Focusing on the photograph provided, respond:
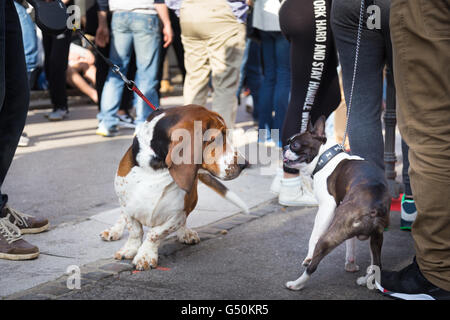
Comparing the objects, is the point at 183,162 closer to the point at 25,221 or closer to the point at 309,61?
the point at 25,221

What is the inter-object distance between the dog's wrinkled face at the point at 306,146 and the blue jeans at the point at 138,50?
3765mm

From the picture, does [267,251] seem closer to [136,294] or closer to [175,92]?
[136,294]

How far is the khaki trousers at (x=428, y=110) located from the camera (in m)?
2.58

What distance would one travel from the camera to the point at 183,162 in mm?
3016

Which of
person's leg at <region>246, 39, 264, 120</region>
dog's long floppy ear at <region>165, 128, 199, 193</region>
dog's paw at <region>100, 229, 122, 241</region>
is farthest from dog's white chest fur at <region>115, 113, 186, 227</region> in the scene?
person's leg at <region>246, 39, 264, 120</region>

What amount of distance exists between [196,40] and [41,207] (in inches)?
81.3

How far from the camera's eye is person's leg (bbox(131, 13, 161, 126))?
677 cm

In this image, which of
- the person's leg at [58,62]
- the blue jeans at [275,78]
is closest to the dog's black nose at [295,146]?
the blue jeans at [275,78]

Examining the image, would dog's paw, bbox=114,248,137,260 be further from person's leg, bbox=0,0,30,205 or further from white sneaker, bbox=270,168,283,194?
white sneaker, bbox=270,168,283,194

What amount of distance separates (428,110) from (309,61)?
163cm

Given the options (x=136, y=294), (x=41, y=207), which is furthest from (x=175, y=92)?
(x=136, y=294)

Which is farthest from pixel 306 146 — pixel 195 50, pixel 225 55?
pixel 195 50

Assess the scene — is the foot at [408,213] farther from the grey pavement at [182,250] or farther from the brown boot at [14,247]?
the brown boot at [14,247]
